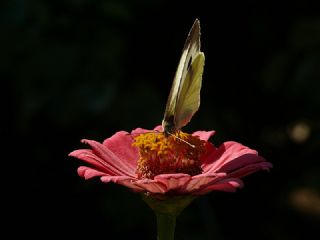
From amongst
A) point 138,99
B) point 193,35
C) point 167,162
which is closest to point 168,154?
point 167,162

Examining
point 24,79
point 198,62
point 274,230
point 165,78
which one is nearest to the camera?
point 198,62

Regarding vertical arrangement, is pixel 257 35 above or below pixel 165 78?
above

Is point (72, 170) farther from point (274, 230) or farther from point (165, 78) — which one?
point (274, 230)

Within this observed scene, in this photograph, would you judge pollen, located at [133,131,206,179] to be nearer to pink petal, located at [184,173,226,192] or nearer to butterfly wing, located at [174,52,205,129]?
butterfly wing, located at [174,52,205,129]

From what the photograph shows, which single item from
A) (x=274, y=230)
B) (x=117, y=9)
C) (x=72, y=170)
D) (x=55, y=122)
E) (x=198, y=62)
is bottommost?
(x=274, y=230)

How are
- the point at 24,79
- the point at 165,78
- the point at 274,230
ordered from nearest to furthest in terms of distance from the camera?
the point at 24,79 < the point at 165,78 < the point at 274,230

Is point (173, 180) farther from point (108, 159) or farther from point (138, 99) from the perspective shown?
point (138, 99)

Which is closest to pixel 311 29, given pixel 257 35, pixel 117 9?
pixel 257 35
